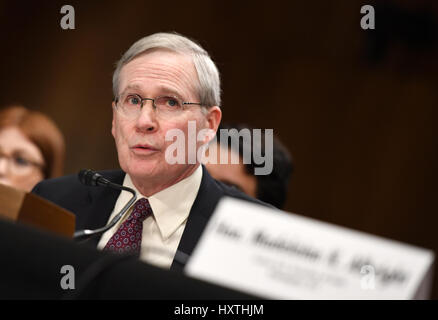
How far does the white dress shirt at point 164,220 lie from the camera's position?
169 centimetres

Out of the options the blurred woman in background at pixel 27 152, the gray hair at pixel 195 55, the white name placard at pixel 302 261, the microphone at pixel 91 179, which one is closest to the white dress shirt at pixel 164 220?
the microphone at pixel 91 179

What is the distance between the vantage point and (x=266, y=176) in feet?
8.64

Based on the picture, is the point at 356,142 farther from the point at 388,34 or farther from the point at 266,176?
the point at 266,176

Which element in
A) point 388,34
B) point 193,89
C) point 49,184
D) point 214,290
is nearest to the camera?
point 214,290

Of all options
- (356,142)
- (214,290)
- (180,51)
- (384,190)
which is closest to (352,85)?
(356,142)

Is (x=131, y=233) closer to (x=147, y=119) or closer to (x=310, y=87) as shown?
(x=147, y=119)

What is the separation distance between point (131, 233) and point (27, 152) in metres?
1.42

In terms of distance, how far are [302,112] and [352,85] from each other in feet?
1.18

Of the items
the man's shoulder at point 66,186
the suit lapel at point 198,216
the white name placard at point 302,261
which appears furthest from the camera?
the man's shoulder at point 66,186

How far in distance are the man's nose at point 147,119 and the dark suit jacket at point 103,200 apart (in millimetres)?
205

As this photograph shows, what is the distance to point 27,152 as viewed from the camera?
2.96m

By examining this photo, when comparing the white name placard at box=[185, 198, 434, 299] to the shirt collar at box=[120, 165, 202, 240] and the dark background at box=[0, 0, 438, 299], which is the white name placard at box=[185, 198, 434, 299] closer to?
the shirt collar at box=[120, 165, 202, 240]

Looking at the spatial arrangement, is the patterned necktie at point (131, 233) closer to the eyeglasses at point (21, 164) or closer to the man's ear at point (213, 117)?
the man's ear at point (213, 117)

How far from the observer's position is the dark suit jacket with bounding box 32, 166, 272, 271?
5.63 feet
